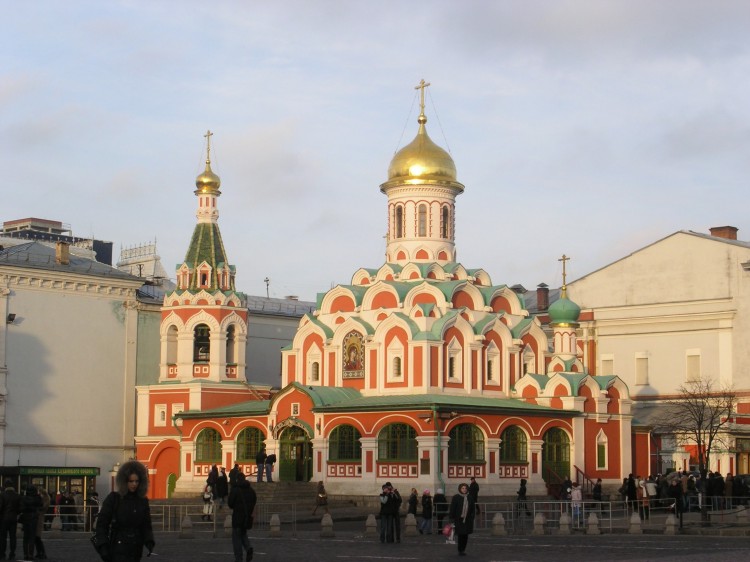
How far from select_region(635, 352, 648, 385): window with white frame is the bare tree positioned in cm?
199

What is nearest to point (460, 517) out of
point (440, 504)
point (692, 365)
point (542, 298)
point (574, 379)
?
point (440, 504)

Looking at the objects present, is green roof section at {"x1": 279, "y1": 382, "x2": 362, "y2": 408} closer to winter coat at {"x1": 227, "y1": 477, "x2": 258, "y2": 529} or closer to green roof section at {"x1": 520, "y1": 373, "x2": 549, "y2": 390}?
green roof section at {"x1": 520, "y1": 373, "x2": 549, "y2": 390}

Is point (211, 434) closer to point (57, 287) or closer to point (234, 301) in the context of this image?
point (234, 301)

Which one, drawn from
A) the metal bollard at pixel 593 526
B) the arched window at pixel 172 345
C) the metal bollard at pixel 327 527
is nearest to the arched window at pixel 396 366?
the arched window at pixel 172 345

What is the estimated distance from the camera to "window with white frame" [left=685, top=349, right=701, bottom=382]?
179 ft

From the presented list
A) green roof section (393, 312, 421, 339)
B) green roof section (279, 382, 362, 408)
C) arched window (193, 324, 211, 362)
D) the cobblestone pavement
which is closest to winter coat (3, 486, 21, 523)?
the cobblestone pavement

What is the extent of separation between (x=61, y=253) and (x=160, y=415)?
8.06 m

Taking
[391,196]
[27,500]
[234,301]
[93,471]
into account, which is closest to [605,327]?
[391,196]

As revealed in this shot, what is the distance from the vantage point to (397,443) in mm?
42625

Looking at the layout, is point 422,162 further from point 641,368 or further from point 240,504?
point 240,504

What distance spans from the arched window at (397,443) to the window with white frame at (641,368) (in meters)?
17.6

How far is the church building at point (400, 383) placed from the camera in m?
43.1

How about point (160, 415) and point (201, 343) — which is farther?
point (201, 343)

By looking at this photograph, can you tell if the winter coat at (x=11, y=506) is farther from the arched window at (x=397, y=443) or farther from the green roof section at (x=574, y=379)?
the green roof section at (x=574, y=379)
